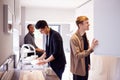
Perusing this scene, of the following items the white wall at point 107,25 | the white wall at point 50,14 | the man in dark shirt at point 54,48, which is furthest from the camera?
the white wall at point 50,14

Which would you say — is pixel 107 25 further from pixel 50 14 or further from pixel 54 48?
pixel 50 14

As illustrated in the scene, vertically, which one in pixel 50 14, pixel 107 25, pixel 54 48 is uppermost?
pixel 50 14

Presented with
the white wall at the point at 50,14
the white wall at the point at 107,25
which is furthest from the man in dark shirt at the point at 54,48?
the white wall at the point at 50,14

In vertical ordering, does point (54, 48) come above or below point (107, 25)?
below

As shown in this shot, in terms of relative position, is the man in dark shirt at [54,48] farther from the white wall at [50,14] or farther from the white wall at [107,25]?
→ the white wall at [50,14]

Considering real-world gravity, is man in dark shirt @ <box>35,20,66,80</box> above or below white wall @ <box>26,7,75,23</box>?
below

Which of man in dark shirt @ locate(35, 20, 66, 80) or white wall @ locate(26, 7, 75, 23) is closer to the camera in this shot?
man in dark shirt @ locate(35, 20, 66, 80)

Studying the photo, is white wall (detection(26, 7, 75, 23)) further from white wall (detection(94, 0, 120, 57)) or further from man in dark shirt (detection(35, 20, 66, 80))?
white wall (detection(94, 0, 120, 57))

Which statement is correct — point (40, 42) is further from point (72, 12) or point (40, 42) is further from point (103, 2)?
point (103, 2)

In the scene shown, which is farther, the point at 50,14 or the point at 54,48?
the point at 50,14

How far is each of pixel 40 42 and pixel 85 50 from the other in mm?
5242

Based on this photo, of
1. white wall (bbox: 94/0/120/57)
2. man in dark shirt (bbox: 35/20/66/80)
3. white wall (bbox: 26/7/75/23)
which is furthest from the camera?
white wall (bbox: 26/7/75/23)

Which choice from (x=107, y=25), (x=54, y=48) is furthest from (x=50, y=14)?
(x=107, y=25)

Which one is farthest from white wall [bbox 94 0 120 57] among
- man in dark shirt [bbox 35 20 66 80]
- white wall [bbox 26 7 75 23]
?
white wall [bbox 26 7 75 23]
